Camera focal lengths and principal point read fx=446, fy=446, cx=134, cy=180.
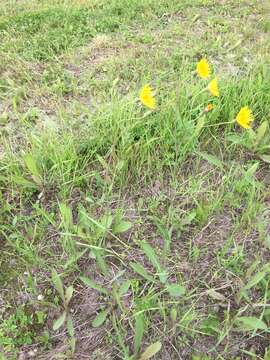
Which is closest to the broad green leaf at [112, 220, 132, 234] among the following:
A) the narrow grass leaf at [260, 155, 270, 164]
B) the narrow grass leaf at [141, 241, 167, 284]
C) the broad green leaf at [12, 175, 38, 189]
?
the narrow grass leaf at [141, 241, 167, 284]

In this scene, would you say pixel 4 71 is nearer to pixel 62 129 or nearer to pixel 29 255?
pixel 62 129

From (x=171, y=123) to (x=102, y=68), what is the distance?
93 cm

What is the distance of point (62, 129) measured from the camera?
8.75ft

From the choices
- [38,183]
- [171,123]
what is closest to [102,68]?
[171,123]

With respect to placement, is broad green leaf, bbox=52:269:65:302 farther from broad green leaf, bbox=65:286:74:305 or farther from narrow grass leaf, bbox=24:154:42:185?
narrow grass leaf, bbox=24:154:42:185

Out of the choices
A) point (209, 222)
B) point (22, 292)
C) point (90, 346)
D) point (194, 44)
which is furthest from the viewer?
point (194, 44)

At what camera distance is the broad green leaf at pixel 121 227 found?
2197 millimetres

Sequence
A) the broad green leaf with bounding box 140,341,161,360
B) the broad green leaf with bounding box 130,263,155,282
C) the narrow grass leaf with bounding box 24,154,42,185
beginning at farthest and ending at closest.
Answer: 1. the narrow grass leaf with bounding box 24,154,42,185
2. the broad green leaf with bounding box 130,263,155,282
3. the broad green leaf with bounding box 140,341,161,360

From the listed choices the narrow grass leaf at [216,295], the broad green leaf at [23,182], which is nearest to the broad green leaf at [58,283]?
the broad green leaf at [23,182]

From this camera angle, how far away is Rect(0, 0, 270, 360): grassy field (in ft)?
6.42

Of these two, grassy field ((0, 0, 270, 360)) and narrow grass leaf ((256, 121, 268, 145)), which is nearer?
grassy field ((0, 0, 270, 360))

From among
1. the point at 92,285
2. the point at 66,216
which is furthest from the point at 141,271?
the point at 66,216

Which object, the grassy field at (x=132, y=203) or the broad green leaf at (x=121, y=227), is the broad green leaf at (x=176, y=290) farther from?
the broad green leaf at (x=121, y=227)

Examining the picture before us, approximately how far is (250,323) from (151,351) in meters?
0.44
